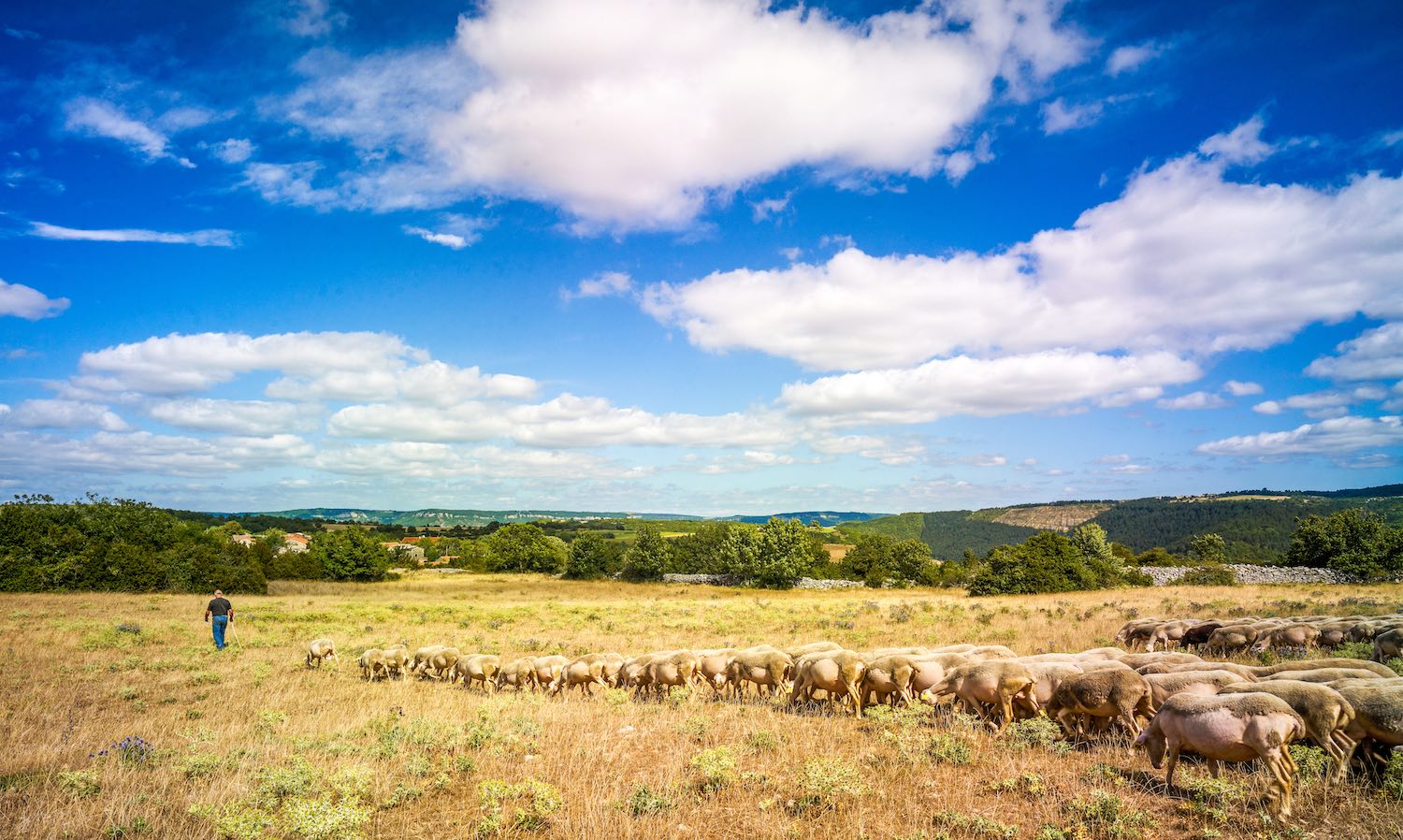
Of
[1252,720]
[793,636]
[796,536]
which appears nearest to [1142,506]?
[796,536]

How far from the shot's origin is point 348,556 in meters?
74.6

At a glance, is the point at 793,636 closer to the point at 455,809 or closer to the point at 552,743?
the point at 552,743

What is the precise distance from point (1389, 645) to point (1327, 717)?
10.2m

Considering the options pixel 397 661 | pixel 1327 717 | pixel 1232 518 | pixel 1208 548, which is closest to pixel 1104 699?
pixel 1327 717

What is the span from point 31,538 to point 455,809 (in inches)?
2434

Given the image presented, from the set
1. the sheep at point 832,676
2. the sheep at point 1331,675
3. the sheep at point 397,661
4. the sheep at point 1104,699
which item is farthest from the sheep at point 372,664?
the sheep at point 1331,675

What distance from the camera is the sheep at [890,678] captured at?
12.8 m

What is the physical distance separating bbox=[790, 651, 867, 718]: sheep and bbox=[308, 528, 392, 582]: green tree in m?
73.7

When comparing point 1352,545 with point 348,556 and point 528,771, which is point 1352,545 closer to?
point 528,771

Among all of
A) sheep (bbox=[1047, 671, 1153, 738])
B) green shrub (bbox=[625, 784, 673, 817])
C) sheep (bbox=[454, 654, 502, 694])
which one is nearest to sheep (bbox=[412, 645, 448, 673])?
sheep (bbox=[454, 654, 502, 694])

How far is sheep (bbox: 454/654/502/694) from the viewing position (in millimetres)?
17922

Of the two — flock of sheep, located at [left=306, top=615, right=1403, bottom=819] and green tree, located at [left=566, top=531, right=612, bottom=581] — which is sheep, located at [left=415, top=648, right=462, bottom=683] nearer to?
flock of sheep, located at [left=306, top=615, right=1403, bottom=819]

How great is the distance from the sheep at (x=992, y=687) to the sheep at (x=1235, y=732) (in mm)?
2906

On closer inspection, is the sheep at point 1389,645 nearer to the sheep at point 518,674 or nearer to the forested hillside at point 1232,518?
the sheep at point 518,674
